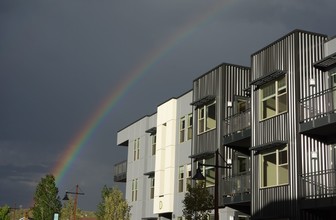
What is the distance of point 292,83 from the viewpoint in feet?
88.4

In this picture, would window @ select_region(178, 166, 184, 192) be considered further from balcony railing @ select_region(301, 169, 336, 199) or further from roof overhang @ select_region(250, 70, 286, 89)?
balcony railing @ select_region(301, 169, 336, 199)

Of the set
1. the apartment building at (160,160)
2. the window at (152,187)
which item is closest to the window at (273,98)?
the apartment building at (160,160)

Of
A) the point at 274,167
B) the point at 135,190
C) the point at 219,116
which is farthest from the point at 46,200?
the point at 274,167

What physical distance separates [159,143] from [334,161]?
21.1 metres

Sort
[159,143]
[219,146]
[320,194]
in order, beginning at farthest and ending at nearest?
[159,143] < [219,146] < [320,194]

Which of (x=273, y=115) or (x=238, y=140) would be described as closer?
(x=273, y=115)

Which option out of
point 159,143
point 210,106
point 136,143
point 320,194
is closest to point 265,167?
point 320,194

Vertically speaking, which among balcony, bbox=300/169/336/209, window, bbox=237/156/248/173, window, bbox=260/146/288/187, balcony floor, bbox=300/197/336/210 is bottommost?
balcony floor, bbox=300/197/336/210

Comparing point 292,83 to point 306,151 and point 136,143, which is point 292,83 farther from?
point 136,143

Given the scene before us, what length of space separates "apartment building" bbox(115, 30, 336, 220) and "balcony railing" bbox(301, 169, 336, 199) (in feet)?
0.14

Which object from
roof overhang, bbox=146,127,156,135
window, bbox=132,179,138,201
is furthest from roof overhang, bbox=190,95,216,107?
window, bbox=132,179,138,201

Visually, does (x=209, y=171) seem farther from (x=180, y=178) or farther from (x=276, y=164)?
(x=276, y=164)

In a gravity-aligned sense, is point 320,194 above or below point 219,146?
below

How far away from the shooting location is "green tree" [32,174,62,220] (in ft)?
224
